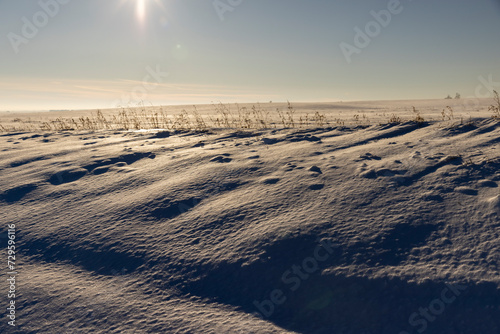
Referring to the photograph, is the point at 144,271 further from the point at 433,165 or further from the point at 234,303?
the point at 433,165

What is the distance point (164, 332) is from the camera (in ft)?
4.99

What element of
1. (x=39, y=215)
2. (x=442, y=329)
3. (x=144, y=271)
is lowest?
(x=442, y=329)

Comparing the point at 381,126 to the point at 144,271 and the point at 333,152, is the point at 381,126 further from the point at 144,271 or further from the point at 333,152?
the point at 144,271

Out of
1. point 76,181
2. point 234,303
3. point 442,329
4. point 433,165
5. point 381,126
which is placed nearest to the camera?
point 442,329

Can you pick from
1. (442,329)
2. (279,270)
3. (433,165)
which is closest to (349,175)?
(433,165)

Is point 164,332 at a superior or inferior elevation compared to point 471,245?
superior

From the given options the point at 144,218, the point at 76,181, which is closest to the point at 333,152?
the point at 144,218

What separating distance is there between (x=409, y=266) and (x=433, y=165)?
145 centimetres

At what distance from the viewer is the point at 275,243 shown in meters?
1.98

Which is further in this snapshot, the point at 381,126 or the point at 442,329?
the point at 381,126

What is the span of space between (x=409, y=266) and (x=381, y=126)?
3296 millimetres

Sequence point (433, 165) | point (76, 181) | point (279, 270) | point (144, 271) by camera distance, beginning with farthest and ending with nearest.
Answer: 1. point (76, 181)
2. point (433, 165)
3. point (144, 271)
4. point (279, 270)

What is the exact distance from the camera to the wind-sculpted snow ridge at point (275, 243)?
5.09 feet

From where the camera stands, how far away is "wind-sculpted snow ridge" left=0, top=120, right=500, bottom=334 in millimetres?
1551
